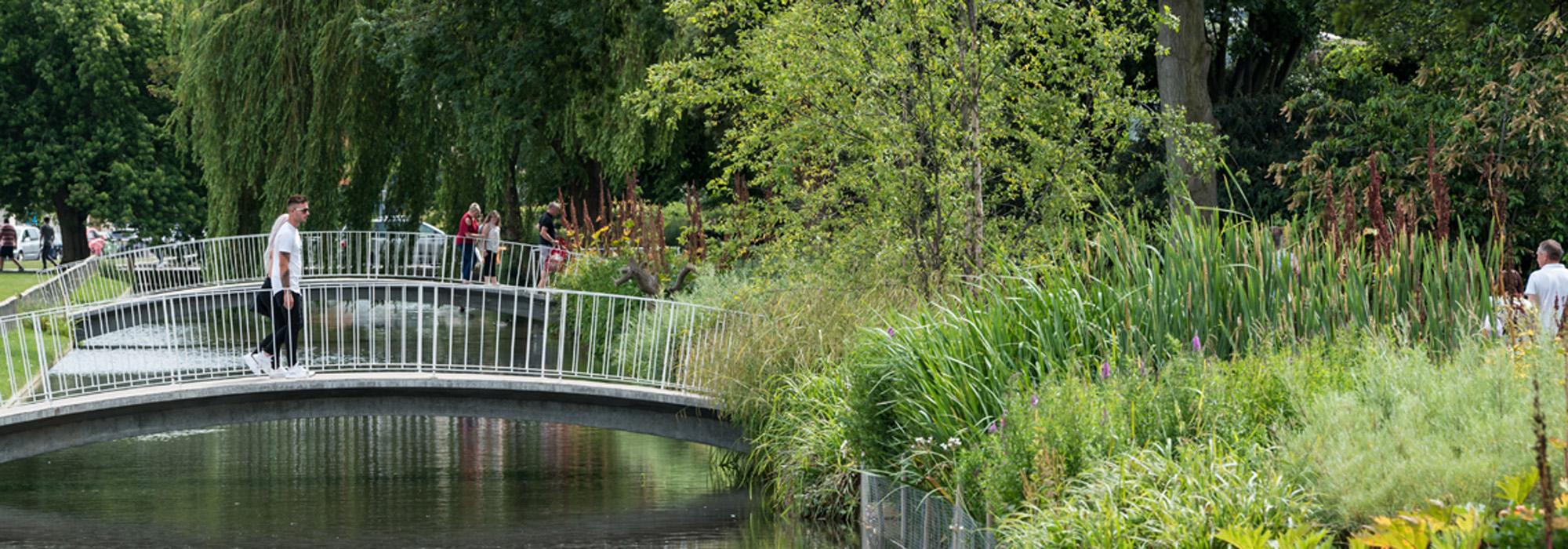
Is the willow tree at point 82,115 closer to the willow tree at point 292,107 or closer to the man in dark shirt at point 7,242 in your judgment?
the man in dark shirt at point 7,242

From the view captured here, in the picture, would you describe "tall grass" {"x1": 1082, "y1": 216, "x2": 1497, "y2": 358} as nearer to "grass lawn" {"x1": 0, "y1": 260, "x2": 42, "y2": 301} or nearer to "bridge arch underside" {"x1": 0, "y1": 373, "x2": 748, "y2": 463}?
"bridge arch underside" {"x1": 0, "y1": 373, "x2": 748, "y2": 463}

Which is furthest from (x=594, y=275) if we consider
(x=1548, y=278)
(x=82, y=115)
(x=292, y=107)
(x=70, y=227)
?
(x=70, y=227)

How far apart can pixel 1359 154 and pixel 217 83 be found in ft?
68.9

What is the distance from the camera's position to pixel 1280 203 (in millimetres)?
23578

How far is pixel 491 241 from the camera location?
28.4 m

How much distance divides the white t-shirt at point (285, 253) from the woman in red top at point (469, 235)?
13.3m

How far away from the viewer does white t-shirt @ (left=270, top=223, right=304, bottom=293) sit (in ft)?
48.9

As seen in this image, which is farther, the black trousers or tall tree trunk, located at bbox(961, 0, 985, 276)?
the black trousers

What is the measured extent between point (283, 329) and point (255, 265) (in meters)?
16.6

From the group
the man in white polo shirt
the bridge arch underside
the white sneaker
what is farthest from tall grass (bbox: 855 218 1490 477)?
the white sneaker

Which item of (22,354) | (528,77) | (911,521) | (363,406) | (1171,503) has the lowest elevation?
(22,354)

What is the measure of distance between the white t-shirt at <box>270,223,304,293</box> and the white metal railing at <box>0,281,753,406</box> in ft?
1.90

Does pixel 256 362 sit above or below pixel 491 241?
above

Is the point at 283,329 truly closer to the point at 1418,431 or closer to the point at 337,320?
the point at 337,320
